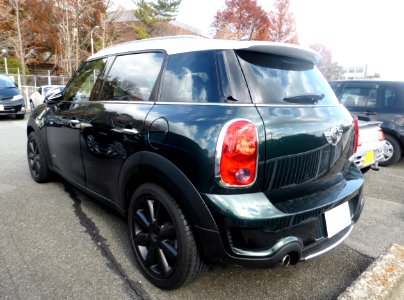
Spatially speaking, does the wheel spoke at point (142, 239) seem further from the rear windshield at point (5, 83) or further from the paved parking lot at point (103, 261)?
the rear windshield at point (5, 83)

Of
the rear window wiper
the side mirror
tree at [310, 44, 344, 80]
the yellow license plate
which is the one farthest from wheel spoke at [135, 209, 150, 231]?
tree at [310, 44, 344, 80]

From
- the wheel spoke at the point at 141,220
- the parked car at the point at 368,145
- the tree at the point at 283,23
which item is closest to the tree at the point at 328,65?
the tree at the point at 283,23

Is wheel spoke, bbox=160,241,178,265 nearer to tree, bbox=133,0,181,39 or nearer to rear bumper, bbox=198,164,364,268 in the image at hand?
rear bumper, bbox=198,164,364,268

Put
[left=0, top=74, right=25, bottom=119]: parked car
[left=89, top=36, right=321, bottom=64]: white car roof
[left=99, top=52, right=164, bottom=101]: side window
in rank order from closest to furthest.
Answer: [left=89, top=36, right=321, bottom=64]: white car roof < [left=99, top=52, right=164, bottom=101]: side window < [left=0, top=74, right=25, bottom=119]: parked car

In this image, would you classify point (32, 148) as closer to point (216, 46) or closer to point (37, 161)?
point (37, 161)

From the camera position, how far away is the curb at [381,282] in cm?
193

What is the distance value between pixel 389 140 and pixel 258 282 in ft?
15.5

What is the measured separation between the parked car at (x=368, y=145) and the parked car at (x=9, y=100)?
1102cm

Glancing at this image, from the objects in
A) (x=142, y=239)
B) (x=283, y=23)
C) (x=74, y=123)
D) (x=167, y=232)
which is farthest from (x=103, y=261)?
(x=283, y=23)

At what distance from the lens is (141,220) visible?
2188 millimetres

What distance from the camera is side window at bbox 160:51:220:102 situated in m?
1.90

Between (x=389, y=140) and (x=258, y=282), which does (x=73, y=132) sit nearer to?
(x=258, y=282)

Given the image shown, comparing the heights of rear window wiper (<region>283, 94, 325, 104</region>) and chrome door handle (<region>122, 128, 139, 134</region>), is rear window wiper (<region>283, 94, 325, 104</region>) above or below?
above

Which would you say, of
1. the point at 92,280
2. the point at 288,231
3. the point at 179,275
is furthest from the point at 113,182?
the point at 288,231
